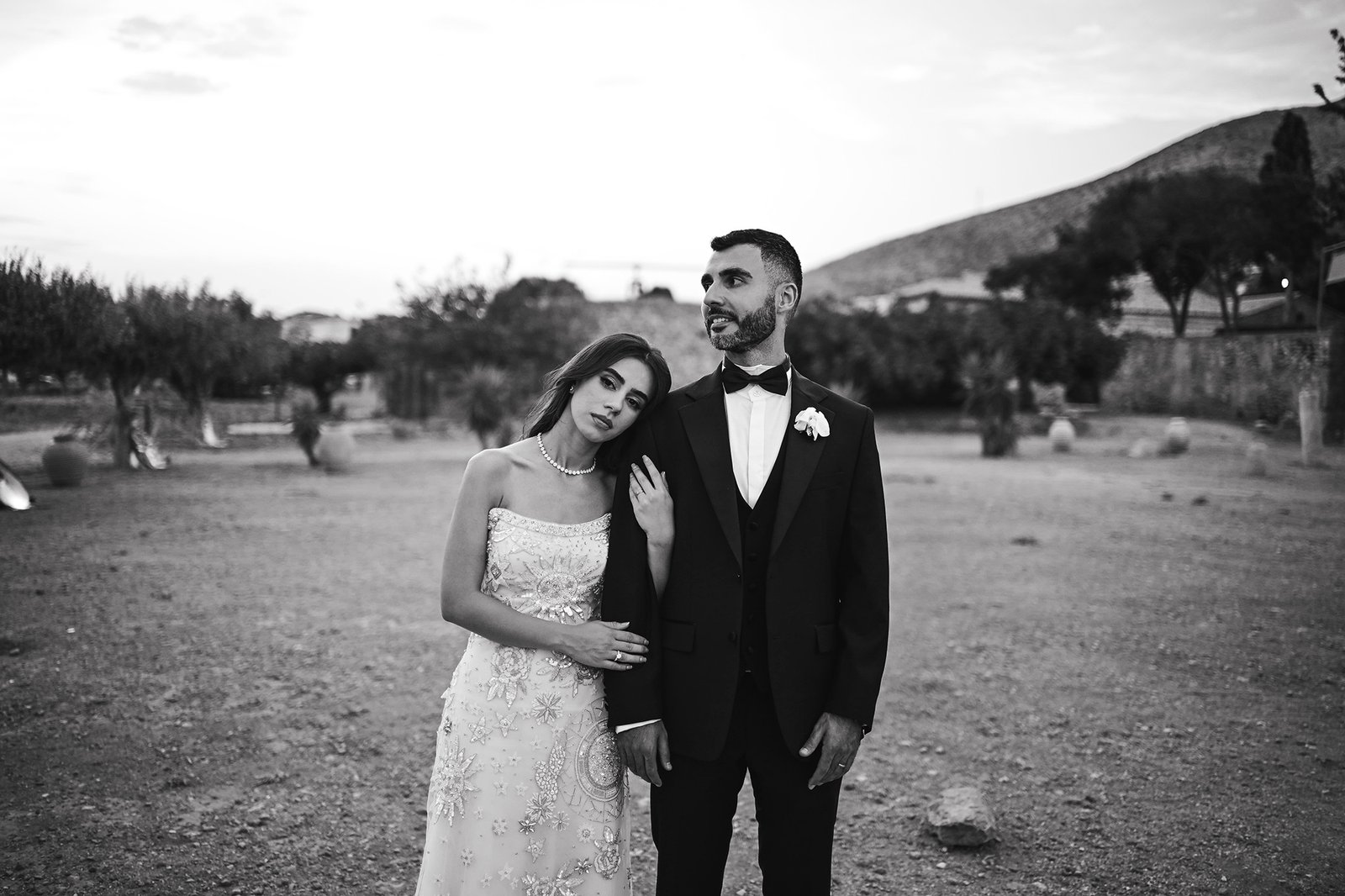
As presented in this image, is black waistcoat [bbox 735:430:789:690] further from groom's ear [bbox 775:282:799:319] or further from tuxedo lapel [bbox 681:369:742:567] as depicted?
groom's ear [bbox 775:282:799:319]

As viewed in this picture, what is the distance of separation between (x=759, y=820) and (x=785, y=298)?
4.55ft

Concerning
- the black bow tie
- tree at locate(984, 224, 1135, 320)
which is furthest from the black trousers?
tree at locate(984, 224, 1135, 320)

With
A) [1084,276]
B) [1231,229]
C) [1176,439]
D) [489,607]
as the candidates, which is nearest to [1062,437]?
[1176,439]

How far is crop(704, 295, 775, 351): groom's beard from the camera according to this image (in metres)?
2.39

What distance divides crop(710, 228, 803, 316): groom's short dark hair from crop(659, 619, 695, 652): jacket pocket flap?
0.89 m

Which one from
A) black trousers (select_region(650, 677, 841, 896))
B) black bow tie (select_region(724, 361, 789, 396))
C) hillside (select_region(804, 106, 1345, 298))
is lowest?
black trousers (select_region(650, 677, 841, 896))

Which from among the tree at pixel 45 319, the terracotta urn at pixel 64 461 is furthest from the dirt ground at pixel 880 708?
the tree at pixel 45 319

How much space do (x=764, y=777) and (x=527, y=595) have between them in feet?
2.65

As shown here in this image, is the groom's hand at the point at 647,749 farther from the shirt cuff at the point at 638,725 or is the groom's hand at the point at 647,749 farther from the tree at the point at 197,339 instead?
the tree at the point at 197,339

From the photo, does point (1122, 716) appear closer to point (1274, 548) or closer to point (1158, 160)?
point (1274, 548)

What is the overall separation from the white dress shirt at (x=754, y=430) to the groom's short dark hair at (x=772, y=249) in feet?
0.82

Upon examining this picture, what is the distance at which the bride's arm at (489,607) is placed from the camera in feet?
7.78

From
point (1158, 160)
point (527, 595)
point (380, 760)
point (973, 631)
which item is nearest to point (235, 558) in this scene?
point (380, 760)

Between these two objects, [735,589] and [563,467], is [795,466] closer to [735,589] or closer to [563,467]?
[735,589]
